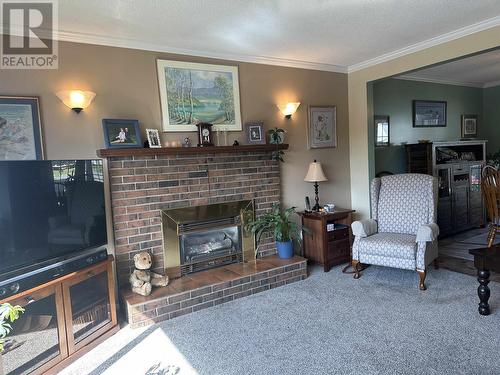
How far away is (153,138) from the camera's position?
10.5ft

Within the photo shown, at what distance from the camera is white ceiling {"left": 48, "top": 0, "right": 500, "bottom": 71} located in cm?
251

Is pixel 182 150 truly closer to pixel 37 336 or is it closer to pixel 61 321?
pixel 61 321

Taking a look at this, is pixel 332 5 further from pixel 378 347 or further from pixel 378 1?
pixel 378 347

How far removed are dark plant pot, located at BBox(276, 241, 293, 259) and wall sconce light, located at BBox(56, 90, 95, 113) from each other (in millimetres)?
2329

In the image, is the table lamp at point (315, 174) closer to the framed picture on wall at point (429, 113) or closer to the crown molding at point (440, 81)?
the crown molding at point (440, 81)

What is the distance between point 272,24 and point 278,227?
196 cm

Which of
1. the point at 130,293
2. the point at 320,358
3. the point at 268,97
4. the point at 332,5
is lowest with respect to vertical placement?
the point at 320,358

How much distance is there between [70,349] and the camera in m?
2.32

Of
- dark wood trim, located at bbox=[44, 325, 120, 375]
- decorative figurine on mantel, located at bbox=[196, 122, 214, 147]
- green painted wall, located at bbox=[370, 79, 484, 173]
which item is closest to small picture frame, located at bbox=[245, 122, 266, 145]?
decorative figurine on mantel, located at bbox=[196, 122, 214, 147]

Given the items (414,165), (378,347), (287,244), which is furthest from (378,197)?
(378,347)

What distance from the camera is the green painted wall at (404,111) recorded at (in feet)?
16.3

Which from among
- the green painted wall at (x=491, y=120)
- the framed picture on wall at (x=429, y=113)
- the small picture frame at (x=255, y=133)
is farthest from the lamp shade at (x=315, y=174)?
the green painted wall at (x=491, y=120)

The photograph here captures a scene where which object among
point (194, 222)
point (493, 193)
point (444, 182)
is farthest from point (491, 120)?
point (194, 222)

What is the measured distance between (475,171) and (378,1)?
401cm
